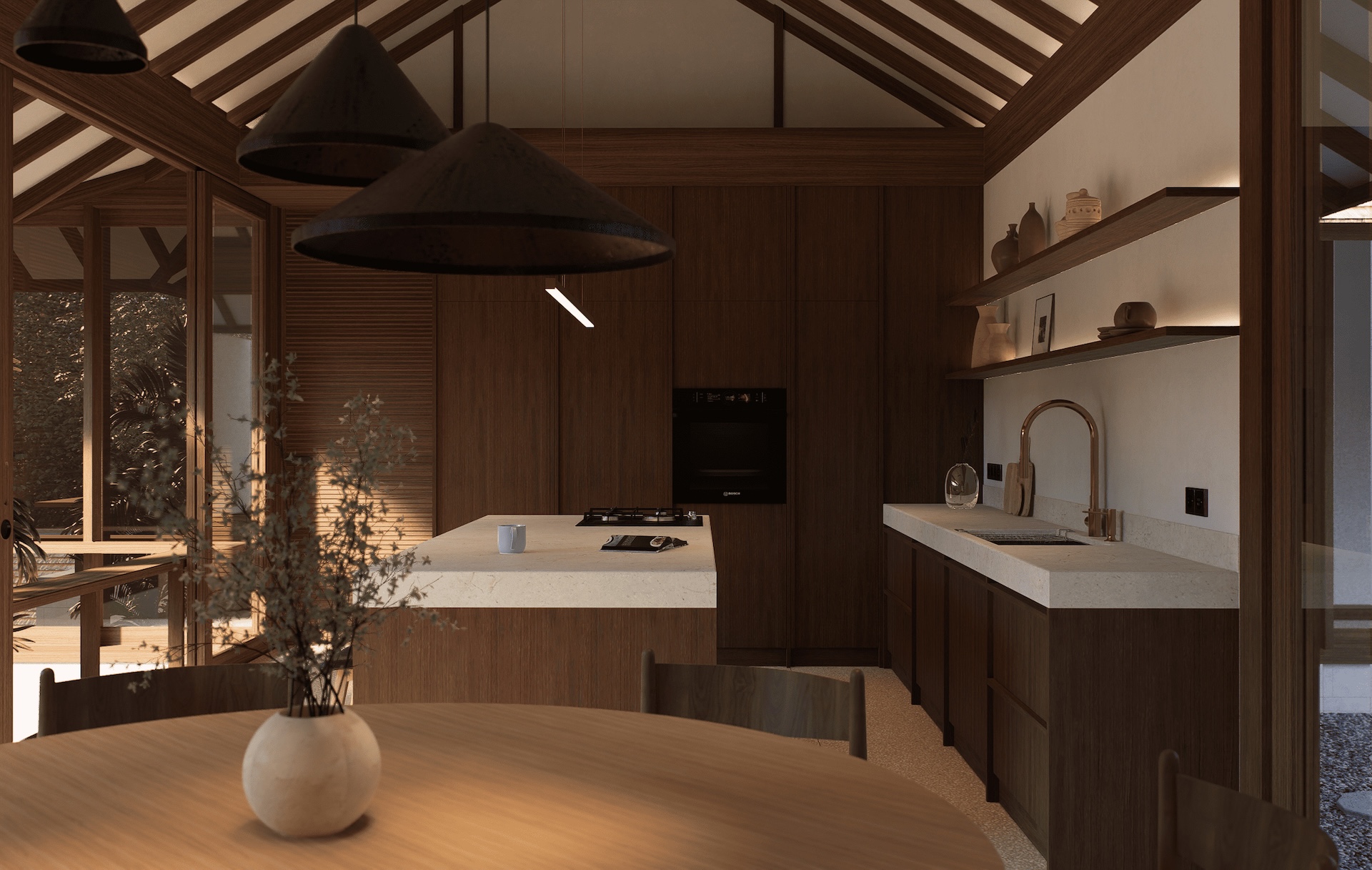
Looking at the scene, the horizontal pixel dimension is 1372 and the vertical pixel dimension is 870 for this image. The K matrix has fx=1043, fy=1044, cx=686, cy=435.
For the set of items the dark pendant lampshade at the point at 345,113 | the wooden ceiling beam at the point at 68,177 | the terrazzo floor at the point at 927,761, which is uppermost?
the wooden ceiling beam at the point at 68,177

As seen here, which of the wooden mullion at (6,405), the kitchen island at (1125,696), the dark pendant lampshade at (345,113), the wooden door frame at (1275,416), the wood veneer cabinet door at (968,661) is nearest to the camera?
the dark pendant lampshade at (345,113)

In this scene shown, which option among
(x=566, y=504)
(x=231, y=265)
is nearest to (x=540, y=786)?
(x=566, y=504)

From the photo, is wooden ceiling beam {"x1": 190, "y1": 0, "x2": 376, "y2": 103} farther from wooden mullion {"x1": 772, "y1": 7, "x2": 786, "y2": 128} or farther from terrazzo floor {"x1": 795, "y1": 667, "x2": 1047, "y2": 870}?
terrazzo floor {"x1": 795, "y1": 667, "x2": 1047, "y2": 870}

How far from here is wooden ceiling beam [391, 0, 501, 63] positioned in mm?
5957

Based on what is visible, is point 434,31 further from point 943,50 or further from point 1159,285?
point 1159,285

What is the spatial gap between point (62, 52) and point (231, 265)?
380cm

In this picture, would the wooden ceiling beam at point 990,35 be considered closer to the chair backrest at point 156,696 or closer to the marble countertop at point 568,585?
the marble countertop at point 568,585

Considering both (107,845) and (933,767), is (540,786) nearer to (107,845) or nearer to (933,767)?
(107,845)

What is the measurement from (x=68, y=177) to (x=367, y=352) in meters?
1.88

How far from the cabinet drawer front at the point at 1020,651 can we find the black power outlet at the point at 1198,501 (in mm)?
634

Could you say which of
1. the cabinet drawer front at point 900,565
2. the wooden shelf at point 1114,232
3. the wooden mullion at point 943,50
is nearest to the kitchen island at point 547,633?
the wooden shelf at point 1114,232

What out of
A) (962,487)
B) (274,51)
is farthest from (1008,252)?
(274,51)

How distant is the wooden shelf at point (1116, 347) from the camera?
2947 mm

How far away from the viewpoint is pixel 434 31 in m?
5.98
